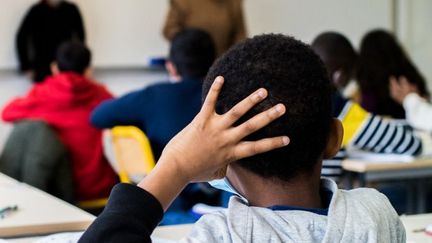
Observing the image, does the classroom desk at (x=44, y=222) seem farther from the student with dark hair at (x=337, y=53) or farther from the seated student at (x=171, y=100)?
the student with dark hair at (x=337, y=53)

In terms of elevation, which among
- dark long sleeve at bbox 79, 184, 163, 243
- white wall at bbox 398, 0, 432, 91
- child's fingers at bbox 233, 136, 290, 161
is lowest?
white wall at bbox 398, 0, 432, 91

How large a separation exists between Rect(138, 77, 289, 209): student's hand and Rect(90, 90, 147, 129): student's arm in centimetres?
166

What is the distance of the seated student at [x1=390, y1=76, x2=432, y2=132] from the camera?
3.23 meters

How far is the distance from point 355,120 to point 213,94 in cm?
176

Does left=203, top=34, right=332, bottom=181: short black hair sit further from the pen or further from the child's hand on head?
the pen

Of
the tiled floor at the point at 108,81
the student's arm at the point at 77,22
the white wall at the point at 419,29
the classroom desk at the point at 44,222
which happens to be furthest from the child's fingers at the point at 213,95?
the white wall at the point at 419,29

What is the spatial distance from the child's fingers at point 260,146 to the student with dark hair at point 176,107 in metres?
1.51

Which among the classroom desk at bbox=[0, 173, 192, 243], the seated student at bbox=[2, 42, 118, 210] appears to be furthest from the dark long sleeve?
the seated student at bbox=[2, 42, 118, 210]

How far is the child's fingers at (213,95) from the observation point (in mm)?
907

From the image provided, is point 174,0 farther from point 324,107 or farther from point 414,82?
point 324,107

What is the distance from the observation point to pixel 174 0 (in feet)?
16.5

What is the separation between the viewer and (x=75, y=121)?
330 cm

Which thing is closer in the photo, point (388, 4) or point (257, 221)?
point (257, 221)

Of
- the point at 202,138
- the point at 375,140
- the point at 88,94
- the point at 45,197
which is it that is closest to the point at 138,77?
the point at 88,94
